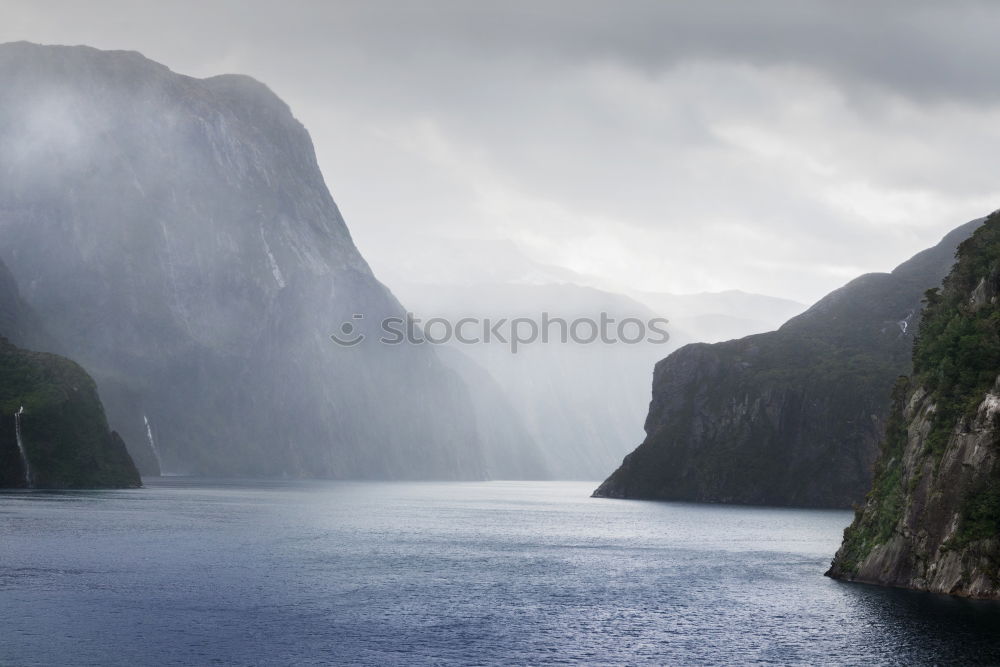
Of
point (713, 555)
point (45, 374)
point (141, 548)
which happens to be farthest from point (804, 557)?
point (45, 374)

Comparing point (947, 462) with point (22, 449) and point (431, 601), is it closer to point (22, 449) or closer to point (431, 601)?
point (431, 601)

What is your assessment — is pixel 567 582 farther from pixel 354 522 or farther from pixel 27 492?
pixel 27 492

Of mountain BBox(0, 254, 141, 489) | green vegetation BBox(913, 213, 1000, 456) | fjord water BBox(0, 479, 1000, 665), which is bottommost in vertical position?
fjord water BBox(0, 479, 1000, 665)

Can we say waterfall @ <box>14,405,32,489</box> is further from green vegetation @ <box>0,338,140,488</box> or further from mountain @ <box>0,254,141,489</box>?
green vegetation @ <box>0,338,140,488</box>

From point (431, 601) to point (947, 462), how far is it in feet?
121

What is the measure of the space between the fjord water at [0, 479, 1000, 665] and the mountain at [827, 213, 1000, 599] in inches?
112

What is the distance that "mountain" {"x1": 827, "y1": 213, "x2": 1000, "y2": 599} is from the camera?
2564 inches

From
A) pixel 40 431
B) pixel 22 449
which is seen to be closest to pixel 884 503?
pixel 40 431

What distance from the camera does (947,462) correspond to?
69938 millimetres

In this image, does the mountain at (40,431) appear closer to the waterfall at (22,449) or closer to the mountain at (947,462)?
the waterfall at (22,449)

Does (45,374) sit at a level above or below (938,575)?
above

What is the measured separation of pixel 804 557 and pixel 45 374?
156 metres

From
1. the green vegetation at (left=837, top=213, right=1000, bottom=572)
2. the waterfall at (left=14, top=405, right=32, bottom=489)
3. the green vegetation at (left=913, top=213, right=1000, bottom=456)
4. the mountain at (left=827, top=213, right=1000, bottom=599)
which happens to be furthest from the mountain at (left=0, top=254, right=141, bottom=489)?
the green vegetation at (left=913, top=213, right=1000, bottom=456)

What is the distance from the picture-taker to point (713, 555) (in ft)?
348
